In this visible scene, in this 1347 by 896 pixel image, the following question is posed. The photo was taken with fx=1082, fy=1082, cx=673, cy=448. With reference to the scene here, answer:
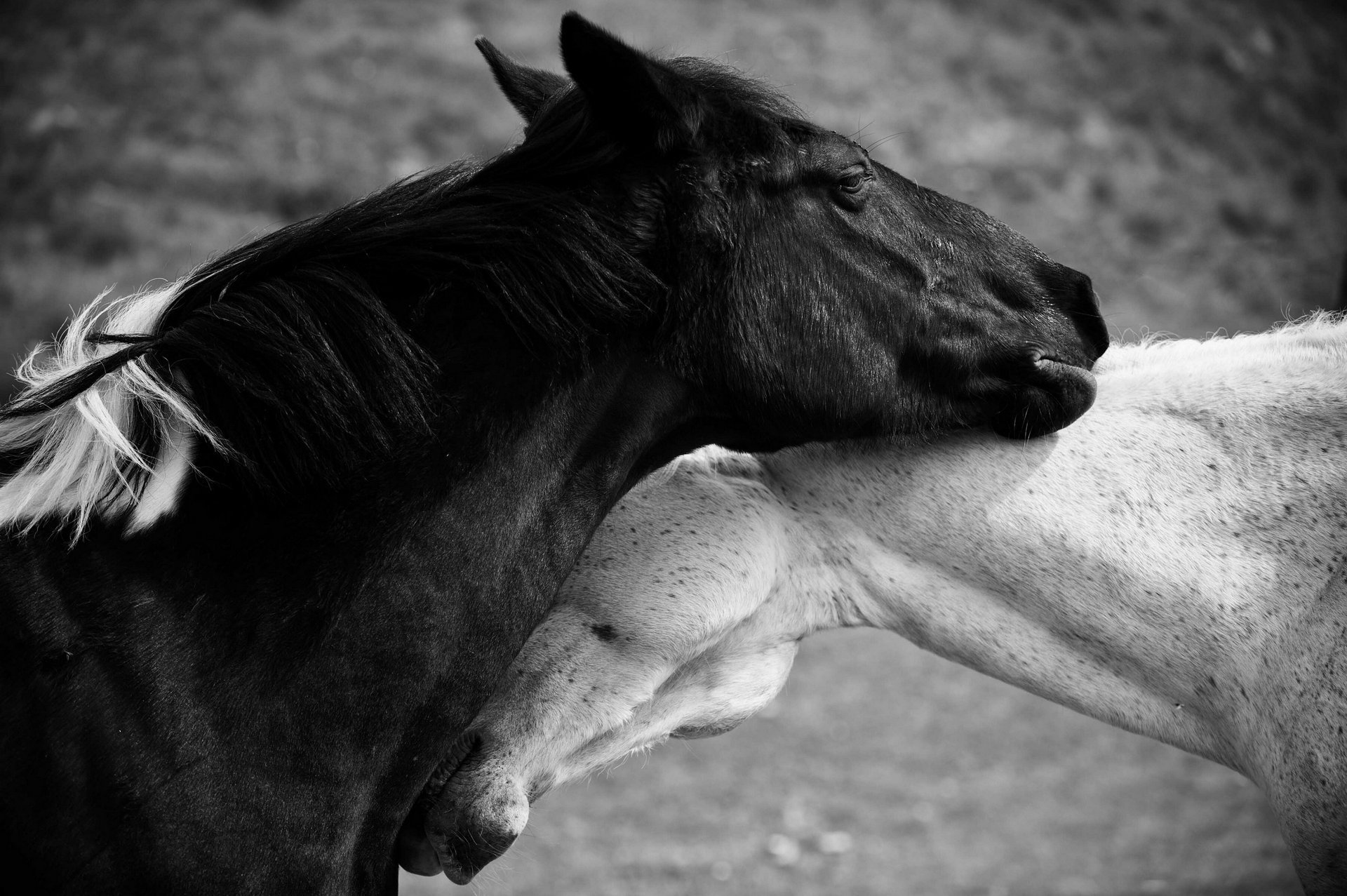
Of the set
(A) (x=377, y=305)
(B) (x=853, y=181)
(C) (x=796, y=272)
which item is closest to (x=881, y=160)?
(B) (x=853, y=181)

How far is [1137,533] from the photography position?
2279 millimetres

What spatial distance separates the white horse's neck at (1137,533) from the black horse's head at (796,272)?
19 cm

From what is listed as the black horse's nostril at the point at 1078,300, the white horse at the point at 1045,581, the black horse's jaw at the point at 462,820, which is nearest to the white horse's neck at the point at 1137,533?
the white horse at the point at 1045,581

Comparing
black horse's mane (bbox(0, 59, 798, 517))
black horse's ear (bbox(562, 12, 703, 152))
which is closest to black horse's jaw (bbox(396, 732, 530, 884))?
black horse's mane (bbox(0, 59, 798, 517))

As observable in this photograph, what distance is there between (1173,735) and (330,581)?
1833 millimetres

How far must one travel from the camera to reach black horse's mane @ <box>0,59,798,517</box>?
195cm

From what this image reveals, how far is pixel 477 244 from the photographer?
2.05 meters

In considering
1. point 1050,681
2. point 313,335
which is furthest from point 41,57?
point 1050,681

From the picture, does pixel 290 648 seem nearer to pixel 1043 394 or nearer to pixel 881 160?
pixel 1043 394

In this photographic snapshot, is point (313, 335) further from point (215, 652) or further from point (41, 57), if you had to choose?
point (41, 57)

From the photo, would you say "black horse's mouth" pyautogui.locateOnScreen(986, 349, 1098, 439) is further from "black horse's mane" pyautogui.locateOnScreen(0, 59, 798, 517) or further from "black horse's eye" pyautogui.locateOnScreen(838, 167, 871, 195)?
"black horse's mane" pyautogui.locateOnScreen(0, 59, 798, 517)

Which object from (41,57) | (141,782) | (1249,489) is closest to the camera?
(141,782)

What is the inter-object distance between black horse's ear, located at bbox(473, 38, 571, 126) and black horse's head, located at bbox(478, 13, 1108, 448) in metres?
0.09

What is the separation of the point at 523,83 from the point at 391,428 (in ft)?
2.97
